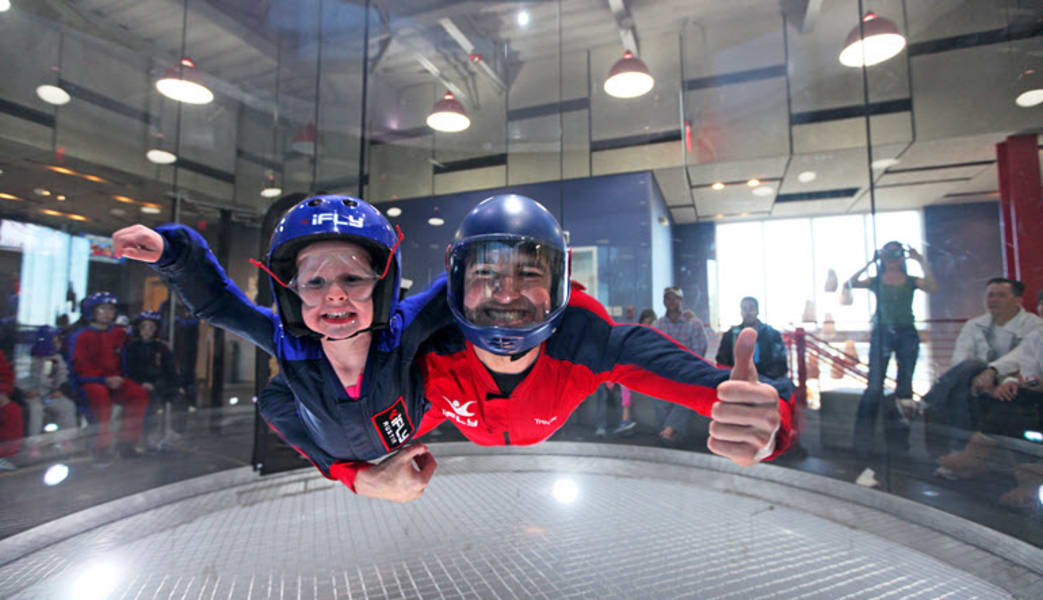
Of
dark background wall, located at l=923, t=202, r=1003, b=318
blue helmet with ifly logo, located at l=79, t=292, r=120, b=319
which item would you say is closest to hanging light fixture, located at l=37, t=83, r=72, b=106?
blue helmet with ifly logo, located at l=79, t=292, r=120, b=319

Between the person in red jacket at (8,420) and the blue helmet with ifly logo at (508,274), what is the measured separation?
5.06 metres

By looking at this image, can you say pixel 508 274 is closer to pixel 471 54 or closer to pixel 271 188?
pixel 471 54

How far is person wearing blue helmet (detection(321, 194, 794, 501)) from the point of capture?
1.39 metres

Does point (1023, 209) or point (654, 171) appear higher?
point (654, 171)

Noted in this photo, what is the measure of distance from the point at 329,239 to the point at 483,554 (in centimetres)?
214

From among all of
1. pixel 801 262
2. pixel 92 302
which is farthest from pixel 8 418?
pixel 801 262

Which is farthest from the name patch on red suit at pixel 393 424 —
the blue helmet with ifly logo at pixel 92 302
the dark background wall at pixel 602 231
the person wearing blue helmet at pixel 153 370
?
the person wearing blue helmet at pixel 153 370

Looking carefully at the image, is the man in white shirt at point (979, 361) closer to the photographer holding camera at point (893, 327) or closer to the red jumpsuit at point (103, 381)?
the photographer holding camera at point (893, 327)

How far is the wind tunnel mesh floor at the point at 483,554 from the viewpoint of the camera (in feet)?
7.78

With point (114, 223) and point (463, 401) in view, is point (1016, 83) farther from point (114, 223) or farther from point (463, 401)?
point (114, 223)

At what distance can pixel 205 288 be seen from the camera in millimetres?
1939

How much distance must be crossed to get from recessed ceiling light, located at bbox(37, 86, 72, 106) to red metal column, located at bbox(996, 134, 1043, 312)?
311 inches

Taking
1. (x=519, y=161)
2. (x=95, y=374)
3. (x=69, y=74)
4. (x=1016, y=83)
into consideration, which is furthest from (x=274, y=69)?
(x=1016, y=83)

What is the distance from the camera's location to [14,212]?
3.80 m
